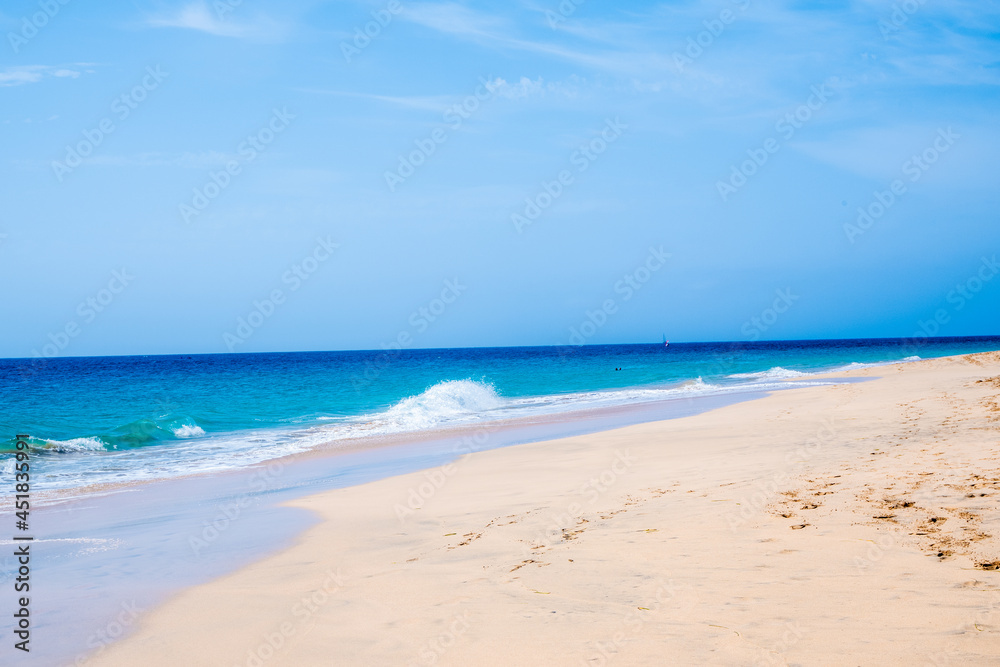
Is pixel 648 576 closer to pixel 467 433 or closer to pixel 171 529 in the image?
pixel 171 529

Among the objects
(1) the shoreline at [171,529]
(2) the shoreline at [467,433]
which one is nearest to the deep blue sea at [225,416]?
(2) the shoreline at [467,433]

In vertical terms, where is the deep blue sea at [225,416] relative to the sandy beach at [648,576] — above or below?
below

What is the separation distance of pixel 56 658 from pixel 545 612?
3426 millimetres

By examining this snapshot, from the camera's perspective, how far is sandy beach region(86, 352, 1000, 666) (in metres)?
3.71

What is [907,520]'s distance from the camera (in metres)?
5.21

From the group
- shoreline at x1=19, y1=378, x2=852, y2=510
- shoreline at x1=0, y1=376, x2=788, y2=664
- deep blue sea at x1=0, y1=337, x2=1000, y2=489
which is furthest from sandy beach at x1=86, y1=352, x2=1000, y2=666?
deep blue sea at x1=0, y1=337, x2=1000, y2=489

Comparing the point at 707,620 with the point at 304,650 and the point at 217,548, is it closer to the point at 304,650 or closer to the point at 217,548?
the point at 304,650

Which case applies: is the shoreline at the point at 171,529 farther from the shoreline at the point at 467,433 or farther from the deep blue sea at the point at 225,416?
the deep blue sea at the point at 225,416

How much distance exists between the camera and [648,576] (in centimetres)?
475

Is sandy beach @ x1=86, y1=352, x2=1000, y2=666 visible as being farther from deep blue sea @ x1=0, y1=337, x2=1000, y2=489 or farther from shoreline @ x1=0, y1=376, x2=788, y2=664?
deep blue sea @ x1=0, y1=337, x2=1000, y2=489

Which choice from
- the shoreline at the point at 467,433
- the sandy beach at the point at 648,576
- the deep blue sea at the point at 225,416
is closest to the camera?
the sandy beach at the point at 648,576

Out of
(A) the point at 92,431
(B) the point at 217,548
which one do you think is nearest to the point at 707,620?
(B) the point at 217,548

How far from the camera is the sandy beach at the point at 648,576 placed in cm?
371

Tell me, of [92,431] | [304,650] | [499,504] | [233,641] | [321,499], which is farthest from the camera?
[92,431]
